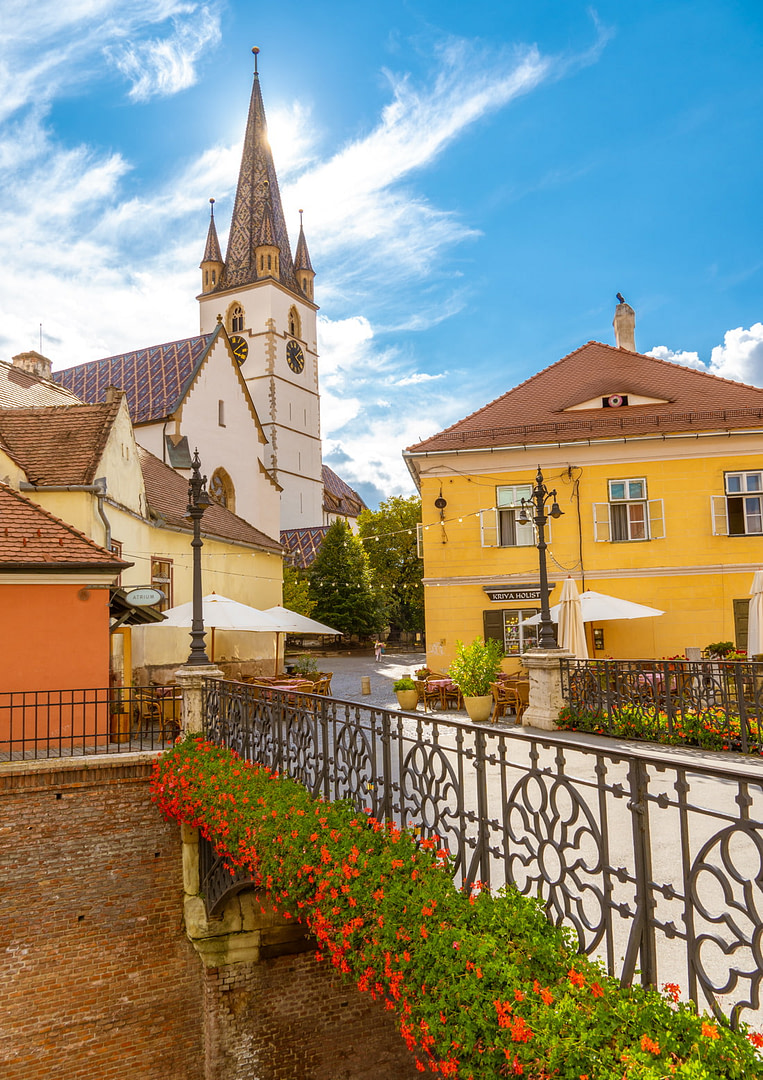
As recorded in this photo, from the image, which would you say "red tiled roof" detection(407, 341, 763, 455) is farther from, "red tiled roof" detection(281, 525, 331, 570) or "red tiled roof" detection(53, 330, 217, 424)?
"red tiled roof" detection(281, 525, 331, 570)

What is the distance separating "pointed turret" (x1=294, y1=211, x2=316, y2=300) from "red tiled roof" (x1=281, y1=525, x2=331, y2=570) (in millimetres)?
20034

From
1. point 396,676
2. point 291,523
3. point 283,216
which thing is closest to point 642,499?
point 396,676

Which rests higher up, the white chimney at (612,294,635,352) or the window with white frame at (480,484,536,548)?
the white chimney at (612,294,635,352)

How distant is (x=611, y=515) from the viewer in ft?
70.3

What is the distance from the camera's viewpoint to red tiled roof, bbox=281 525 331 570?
2055 inches

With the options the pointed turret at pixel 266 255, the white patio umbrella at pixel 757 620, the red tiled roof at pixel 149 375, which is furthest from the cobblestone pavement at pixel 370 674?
the pointed turret at pixel 266 255

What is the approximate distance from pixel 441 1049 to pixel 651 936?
3.73 ft

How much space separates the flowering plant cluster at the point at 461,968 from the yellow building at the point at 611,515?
15688 millimetres

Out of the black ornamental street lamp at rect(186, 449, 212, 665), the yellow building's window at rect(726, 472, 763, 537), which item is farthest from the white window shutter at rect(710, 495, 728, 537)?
the black ornamental street lamp at rect(186, 449, 212, 665)

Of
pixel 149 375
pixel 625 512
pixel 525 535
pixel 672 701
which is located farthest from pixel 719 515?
pixel 149 375

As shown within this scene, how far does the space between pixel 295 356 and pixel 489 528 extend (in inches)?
1574

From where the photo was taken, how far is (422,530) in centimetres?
2212

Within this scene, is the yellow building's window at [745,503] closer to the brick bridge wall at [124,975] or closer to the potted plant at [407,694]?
the potted plant at [407,694]

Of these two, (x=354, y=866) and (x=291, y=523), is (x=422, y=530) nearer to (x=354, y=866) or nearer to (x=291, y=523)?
(x=354, y=866)
